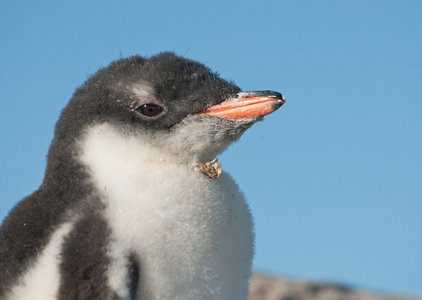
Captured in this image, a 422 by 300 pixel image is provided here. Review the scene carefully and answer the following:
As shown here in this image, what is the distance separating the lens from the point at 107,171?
2889mm

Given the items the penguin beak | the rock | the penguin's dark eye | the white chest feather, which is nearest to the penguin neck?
the white chest feather

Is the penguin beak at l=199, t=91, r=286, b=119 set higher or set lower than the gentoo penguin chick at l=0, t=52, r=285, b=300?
higher

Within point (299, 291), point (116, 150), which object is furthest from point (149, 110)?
point (299, 291)

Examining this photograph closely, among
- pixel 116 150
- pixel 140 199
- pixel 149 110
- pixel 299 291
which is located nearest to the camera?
pixel 140 199

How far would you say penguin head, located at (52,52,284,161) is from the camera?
9.93ft

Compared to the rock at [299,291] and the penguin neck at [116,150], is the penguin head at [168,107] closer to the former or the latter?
the penguin neck at [116,150]

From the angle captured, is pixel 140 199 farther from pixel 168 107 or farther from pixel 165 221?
pixel 168 107

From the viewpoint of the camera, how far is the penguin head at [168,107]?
3.03 meters

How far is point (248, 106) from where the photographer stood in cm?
315

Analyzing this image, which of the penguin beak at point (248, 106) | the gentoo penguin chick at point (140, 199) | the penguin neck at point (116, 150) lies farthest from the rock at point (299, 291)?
the penguin neck at point (116, 150)

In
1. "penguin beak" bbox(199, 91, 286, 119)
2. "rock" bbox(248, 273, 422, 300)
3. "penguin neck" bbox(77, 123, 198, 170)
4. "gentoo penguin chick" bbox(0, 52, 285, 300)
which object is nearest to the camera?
"gentoo penguin chick" bbox(0, 52, 285, 300)

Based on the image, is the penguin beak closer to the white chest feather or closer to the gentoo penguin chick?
the gentoo penguin chick

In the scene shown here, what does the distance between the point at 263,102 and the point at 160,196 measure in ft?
2.32

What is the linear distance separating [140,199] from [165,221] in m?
0.14
